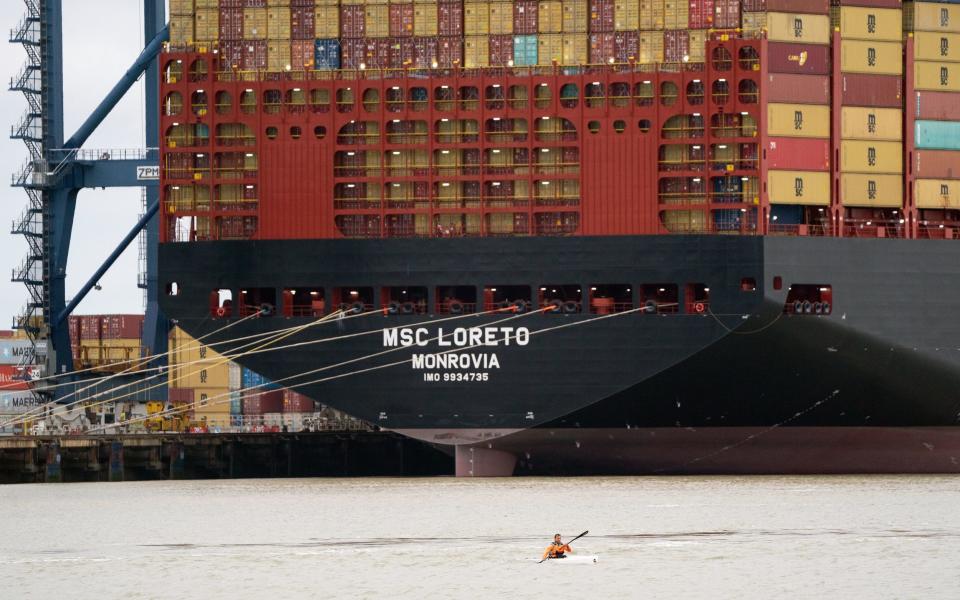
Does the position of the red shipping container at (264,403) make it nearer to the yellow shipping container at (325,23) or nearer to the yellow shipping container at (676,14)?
the yellow shipping container at (325,23)

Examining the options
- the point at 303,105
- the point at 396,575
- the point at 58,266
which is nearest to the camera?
the point at 396,575

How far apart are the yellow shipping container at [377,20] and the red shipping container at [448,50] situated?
182 cm

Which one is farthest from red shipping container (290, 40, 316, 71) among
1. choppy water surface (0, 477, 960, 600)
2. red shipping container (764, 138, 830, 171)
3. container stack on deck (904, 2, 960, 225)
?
container stack on deck (904, 2, 960, 225)

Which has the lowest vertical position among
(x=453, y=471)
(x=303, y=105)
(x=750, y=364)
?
(x=453, y=471)

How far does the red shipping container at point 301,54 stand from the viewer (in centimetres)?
6119

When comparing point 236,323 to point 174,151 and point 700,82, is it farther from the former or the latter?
point 700,82

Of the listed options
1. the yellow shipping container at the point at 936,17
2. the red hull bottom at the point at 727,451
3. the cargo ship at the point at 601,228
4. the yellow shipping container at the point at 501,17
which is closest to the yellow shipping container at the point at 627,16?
the cargo ship at the point at 601,228

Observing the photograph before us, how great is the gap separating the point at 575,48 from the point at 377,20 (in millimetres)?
6553

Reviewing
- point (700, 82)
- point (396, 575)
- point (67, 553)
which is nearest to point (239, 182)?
point (700, 82)

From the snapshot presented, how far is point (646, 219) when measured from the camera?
5816 cm

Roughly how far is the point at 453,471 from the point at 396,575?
3396cm

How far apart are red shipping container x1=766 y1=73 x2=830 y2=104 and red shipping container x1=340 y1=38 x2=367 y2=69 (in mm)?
13138

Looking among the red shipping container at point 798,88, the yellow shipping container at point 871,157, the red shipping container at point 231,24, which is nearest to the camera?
the red shipping container at point 798,88

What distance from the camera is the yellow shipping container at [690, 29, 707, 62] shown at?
59.2 m
